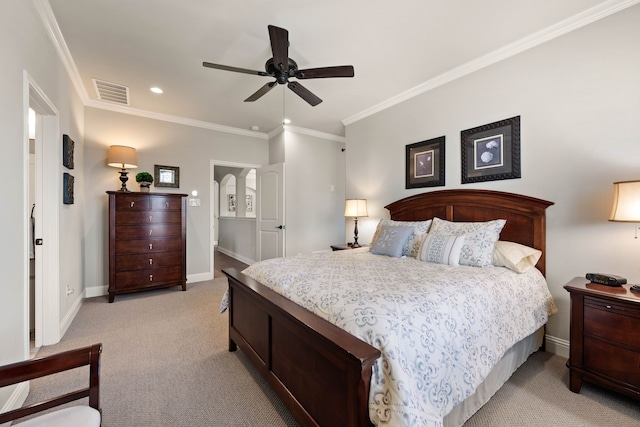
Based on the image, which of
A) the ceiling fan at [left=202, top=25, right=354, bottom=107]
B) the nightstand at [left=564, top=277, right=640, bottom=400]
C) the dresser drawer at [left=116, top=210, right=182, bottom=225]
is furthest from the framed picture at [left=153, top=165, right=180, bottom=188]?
the nightstand at [left=564, top=277, right=640, bottom=400]

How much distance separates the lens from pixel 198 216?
4.65 m

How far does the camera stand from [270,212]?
4.98 meters

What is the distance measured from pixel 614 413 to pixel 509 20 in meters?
2.85

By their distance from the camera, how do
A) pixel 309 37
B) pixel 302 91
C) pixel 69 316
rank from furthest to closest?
pixel 69 316
pixel 302 91
pixel 309 37

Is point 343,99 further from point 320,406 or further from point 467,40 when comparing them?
point 320,406

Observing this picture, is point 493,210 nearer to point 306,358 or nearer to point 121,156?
point 306,358

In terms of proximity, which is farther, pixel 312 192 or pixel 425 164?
pixel 312 192

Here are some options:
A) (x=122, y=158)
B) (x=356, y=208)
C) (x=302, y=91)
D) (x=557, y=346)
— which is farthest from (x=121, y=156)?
(x=557, y=346)

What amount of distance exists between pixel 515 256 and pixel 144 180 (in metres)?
4.53

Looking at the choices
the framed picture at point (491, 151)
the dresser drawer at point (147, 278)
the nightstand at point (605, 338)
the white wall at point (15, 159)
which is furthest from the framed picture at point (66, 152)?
the nightstand at point (605, 338)

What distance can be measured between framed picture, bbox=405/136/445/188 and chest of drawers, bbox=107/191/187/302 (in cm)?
324

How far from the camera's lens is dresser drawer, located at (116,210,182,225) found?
143 inches

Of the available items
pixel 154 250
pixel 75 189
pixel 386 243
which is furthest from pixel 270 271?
pixel 75 189

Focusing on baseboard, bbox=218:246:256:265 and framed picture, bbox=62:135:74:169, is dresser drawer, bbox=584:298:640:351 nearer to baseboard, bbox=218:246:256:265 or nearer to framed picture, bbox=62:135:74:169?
framed picture, bbox=62:135:74:169
